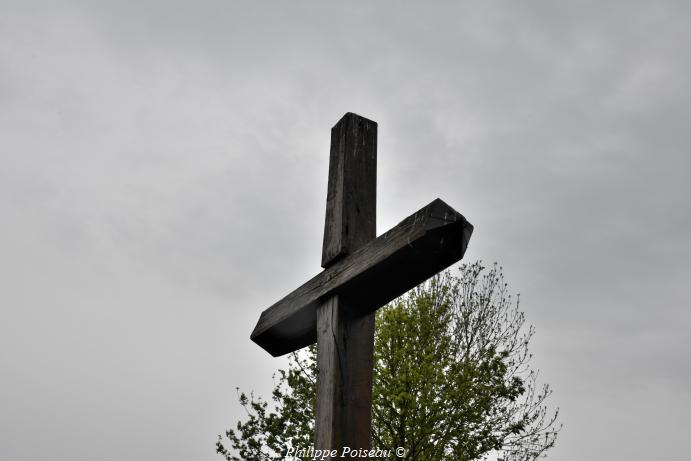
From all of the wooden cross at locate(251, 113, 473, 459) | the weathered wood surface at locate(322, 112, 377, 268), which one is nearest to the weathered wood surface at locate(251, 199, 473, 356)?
the wooden cross at locate(251, 113, 473, 459)

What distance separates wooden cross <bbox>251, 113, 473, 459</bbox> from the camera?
105 inches

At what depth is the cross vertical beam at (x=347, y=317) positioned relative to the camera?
9.07 feet

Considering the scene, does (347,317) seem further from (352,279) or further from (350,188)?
(350,188)

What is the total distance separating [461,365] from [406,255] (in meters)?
9.33

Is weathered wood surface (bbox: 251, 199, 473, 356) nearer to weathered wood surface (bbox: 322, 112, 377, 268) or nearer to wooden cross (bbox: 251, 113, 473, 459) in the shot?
wooden cross (bbox: 251, 113, 473, 459)

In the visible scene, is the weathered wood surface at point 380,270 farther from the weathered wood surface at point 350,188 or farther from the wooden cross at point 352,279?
the weathered wood surface at point 350,188

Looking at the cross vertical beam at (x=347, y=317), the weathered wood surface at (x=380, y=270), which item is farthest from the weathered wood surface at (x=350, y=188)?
the weathered wood surface at (x=380, y=270)

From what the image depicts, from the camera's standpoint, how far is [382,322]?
11.8m

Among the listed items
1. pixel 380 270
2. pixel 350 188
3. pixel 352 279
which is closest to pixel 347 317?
pixel 352 279

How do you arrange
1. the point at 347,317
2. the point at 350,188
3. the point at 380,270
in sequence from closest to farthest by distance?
the point at 380,270
the point at 347,317
the point at 350,188

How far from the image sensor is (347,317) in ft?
9.80

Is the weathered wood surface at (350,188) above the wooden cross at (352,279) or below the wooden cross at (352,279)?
above

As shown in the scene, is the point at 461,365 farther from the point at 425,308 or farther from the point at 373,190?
the point at 373,190

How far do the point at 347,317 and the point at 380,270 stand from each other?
30 centimetres
